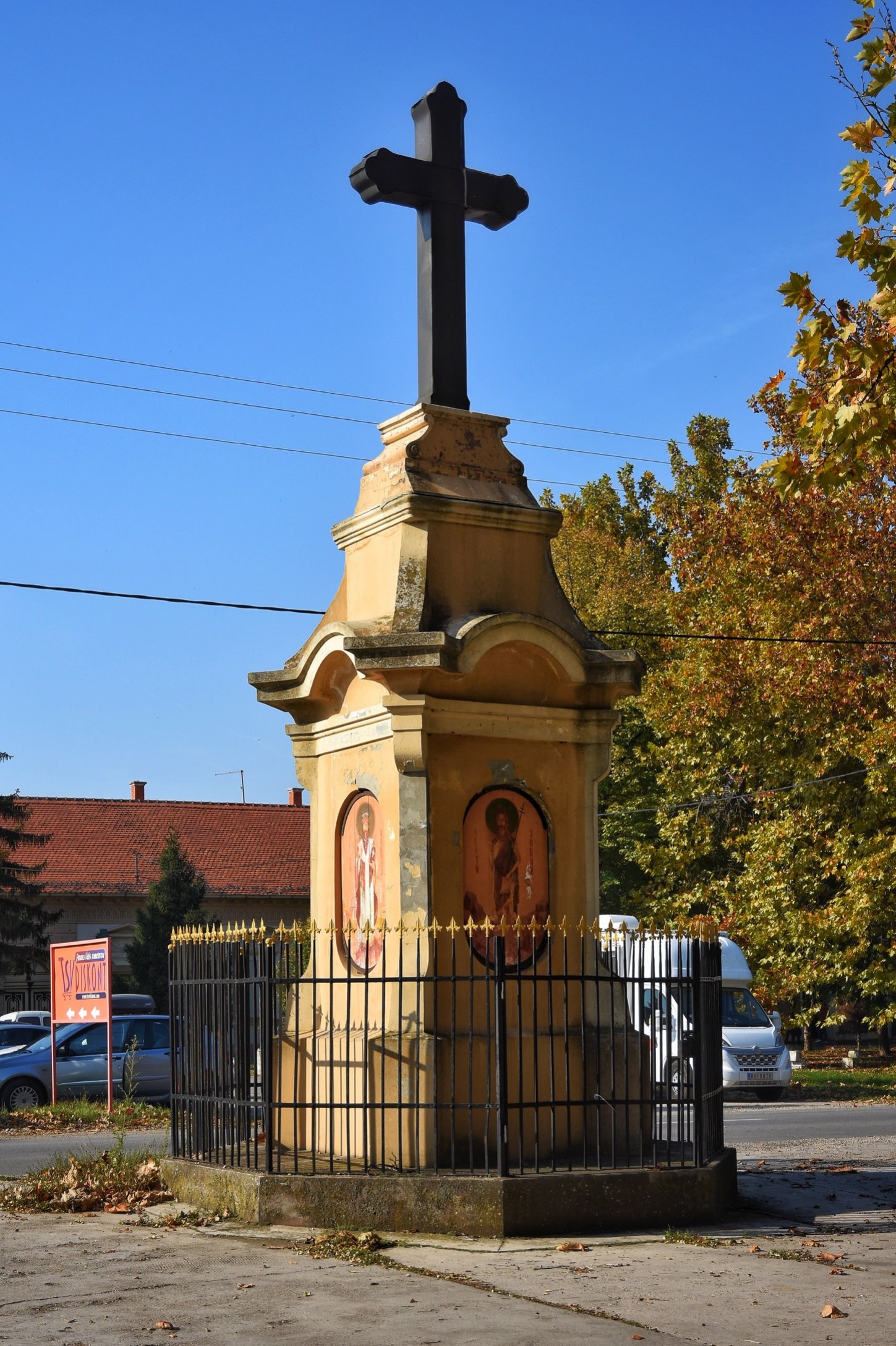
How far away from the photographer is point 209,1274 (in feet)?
28.5

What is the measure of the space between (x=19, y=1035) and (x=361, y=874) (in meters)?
19.1

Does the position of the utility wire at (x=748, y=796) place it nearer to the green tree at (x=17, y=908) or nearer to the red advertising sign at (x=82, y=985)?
the red advertising sign at (x=82, y=985)

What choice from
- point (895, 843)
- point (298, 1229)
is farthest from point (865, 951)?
point (298, 1229)

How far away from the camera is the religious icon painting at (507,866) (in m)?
11.4

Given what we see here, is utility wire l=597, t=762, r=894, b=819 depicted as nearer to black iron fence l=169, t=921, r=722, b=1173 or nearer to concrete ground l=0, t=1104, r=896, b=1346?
black iron fence l=169, t=921, r=722, b=1173

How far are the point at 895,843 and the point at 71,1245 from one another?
18745 millimetres

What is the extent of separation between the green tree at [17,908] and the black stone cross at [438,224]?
122ft

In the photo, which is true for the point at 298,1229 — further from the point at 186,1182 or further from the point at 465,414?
the point at 465,414

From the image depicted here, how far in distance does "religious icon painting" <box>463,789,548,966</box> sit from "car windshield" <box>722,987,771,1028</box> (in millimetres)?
16339

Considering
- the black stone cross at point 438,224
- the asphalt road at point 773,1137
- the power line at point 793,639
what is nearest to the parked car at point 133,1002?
A: the asphalt road at point 773,1137

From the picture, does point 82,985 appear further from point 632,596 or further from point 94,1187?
point 632,596

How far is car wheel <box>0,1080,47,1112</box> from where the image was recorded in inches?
985

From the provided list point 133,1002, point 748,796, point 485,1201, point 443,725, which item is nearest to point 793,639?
point 748,796

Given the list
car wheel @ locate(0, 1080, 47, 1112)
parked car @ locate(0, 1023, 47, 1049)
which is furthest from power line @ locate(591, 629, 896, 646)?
parked car @ locate(0, 1023, 47, 1049)
